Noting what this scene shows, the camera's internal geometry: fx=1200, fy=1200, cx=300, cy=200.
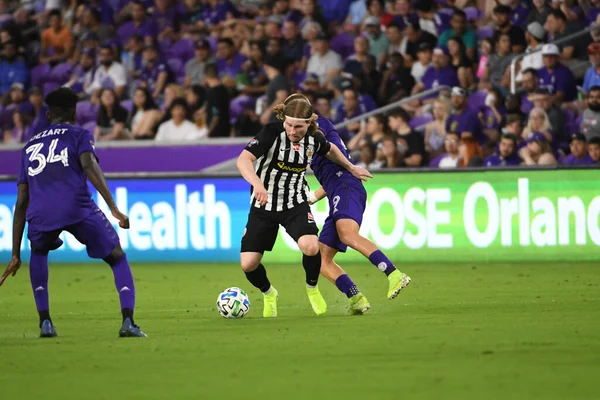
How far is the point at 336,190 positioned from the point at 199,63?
36.4 ft

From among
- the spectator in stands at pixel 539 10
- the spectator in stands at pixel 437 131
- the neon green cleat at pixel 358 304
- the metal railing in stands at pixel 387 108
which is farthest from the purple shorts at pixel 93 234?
the spectator in stands at pixel 539 10

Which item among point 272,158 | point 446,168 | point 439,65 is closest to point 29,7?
point 439,65

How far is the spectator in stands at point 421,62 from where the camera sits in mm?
20150

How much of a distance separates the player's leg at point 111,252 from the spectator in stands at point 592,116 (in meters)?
10.2

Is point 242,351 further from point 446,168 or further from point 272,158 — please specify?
point 446,168

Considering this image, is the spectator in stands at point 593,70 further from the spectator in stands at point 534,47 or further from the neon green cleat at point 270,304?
the neon green cleat at point 270,304

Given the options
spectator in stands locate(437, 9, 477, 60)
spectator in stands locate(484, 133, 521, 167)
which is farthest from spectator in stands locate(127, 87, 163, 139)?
spectator in stands locate(484, 133, 521, 167)

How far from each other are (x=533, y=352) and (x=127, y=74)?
1637cm

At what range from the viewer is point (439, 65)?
19.9 metres

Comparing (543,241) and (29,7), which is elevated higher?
(29,7)

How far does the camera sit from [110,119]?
22328 mm

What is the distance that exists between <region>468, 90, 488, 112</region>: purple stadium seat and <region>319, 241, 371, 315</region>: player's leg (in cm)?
811

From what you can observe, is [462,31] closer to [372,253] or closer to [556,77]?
[556,77]

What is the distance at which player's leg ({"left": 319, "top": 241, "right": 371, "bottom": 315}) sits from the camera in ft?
35.6
